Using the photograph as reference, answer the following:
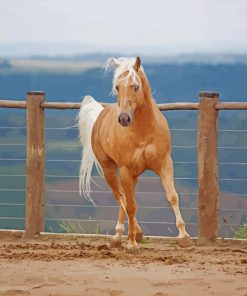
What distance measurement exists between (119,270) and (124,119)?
1.17 metres

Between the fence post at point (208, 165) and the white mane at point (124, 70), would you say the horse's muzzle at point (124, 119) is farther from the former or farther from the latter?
the fence post at point (208, 165)

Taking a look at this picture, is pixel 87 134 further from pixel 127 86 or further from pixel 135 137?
pixel 127 86

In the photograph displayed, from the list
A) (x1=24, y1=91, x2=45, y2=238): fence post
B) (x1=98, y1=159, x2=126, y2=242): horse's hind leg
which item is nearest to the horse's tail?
(x1=98, y1=159, x2=126, y2=242): horse's hind leg

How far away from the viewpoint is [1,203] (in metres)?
8.45

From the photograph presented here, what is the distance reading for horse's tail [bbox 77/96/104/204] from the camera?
749 cm

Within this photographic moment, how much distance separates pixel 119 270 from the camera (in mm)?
5352

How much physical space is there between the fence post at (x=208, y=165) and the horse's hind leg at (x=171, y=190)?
1.00 meters

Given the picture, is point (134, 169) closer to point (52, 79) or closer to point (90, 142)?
point (90, 142)

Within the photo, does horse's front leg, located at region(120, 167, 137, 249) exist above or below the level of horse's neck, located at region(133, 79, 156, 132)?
below

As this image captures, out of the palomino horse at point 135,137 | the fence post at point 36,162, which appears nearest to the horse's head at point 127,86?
the palomino horse at point 135,137

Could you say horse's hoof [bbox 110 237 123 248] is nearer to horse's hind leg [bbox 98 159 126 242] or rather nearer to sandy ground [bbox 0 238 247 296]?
sandy ground [bbox 0 238 247 296]

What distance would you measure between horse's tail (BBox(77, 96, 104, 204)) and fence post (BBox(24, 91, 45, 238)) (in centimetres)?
46

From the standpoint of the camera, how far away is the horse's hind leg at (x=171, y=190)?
20.8 feet

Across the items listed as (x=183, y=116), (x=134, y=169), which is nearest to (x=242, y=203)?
(x=183, y=116)
